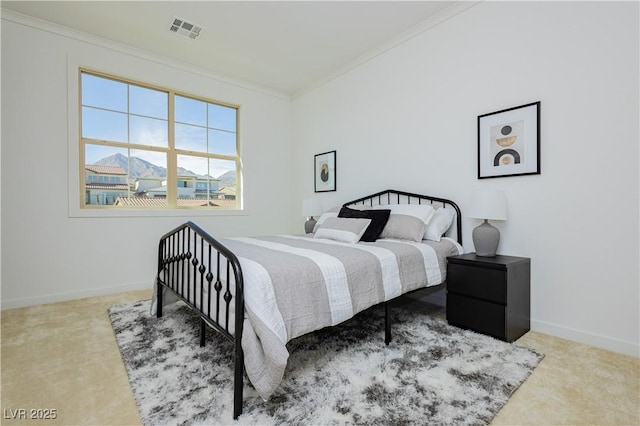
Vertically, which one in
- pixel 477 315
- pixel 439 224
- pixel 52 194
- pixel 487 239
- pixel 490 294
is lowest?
pixel 477 315

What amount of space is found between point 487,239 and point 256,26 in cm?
293

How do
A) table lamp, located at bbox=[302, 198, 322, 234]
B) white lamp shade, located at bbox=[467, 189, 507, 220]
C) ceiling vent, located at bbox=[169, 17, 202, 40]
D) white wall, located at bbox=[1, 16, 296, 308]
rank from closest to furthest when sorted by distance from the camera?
white lamp shade, located at bbox=[467, 189, 507, 220], white wall, located at bbox=[1, 16, 296, 308], ceiling vent, located at bbox=[169, 17, 202, 40], table lamp, located at bbox=[302, 198, 322, 234]

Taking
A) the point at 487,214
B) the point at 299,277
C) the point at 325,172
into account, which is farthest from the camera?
the point at 325,172

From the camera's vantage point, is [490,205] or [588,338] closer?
[588,338]

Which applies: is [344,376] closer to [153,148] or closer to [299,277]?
[299,277]

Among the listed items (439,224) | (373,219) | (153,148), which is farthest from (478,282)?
(153,148)

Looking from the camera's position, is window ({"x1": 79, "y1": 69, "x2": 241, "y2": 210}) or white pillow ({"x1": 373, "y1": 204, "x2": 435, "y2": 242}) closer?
white pillow ({"x1": 373, "y1": 204, "x2": 435, "y2": 242})

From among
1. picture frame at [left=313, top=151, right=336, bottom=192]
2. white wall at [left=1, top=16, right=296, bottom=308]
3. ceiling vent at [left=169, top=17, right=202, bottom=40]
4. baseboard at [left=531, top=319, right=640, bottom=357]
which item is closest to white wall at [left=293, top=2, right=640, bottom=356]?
baseboard at [left=531, top=319, right=640, bottom=357]

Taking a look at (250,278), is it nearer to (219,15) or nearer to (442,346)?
(442,346)

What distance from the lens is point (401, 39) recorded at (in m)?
3.26

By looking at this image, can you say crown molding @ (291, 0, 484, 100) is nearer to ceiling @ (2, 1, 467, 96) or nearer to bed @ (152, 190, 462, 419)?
ceiling @ (2, 1, 467, 96)

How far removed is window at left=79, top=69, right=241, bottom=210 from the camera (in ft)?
11.2

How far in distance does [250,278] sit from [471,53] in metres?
2.73

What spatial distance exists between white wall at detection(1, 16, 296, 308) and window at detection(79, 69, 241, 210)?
18 centimetres
